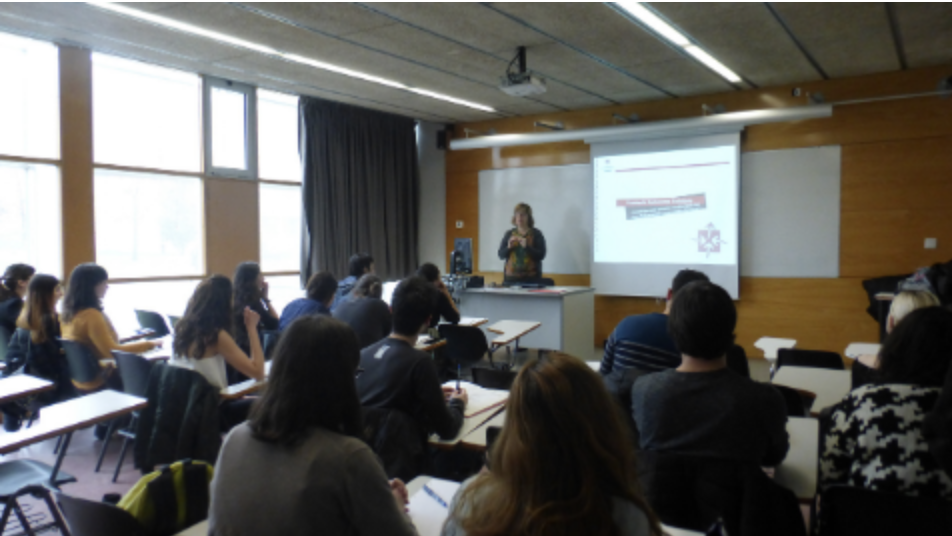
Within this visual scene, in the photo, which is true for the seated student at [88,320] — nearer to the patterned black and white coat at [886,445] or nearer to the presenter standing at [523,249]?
the patterned black and white coat at [886,445]

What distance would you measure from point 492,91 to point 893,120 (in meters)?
3.85

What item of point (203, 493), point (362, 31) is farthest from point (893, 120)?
point (203, 493)

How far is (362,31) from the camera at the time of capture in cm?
446

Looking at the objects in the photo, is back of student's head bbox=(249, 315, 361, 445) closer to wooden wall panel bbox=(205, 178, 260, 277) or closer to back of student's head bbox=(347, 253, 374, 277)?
back of student's head bbox=(347, 253, 374, 277)

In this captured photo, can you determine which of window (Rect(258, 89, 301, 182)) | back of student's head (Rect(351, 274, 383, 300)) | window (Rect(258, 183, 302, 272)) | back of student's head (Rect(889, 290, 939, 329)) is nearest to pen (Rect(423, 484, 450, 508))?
back of student's head (Rect(889, 290, 939, 329))

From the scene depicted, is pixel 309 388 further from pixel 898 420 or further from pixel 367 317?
pixel 367 317

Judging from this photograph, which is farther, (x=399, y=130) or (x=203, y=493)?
(x=399, y=130)

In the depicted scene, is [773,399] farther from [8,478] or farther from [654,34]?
[654,34]

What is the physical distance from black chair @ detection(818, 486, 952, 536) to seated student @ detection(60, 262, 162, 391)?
3.57 metres

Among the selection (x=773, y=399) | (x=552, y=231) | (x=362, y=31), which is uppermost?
(x=362, y=31)

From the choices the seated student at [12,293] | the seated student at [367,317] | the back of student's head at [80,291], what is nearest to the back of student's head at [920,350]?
the seated student at [367,317]

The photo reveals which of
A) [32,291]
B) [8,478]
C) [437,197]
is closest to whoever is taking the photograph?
[8,478]

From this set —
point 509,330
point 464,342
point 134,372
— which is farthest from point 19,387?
point 509,330

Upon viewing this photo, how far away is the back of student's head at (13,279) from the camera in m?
4.05
